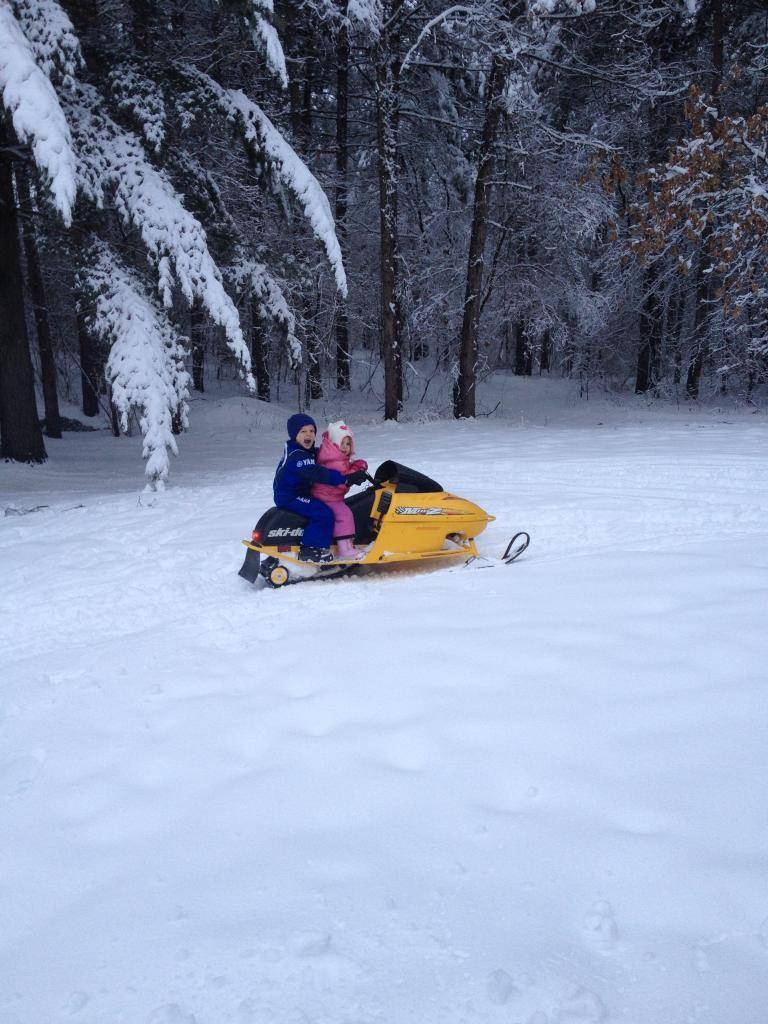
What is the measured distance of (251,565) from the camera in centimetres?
511

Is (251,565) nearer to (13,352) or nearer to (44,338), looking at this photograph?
(13,352)

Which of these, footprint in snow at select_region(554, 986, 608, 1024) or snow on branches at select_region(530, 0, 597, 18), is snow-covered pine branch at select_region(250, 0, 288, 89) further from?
footprint in snow at select_region(554, 986, 608, 1024)

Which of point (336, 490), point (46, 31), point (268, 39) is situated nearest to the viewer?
point (336, 490)

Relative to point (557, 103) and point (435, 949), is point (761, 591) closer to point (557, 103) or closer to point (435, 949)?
point (435, 949)

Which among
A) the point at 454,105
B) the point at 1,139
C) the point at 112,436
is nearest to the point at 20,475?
the point at 1,139

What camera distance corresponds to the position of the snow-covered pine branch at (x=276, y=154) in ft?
27.2

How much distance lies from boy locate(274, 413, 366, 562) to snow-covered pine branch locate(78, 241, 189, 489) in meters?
2.69

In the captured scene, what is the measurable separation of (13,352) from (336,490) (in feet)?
22.1

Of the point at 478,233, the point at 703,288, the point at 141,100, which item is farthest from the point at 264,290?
the point at 703,288

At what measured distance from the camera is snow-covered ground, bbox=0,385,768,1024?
1820 millimetres

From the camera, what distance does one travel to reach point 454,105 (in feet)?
49.6

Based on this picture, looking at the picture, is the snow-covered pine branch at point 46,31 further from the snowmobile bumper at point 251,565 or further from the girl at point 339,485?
the snowmobile bumper at point 251,565

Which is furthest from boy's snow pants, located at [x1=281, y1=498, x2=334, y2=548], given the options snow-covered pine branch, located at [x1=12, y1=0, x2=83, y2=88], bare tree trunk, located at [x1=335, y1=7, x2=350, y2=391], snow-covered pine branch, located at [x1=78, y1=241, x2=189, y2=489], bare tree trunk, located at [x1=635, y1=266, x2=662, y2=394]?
bare tree trunk, located at [x1=635, y1=266, x2=662, y2=394]

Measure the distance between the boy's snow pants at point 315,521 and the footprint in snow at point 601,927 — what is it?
346cm
